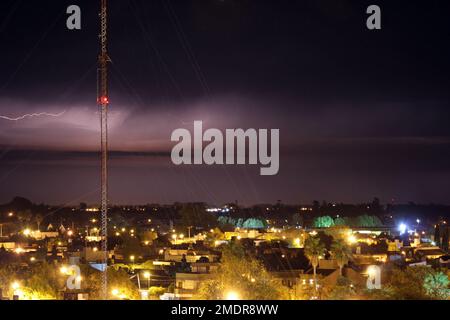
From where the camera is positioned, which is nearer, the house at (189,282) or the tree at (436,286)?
the tree at (436,286)

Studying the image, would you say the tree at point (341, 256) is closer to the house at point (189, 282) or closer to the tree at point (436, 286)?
the tree at point (436, 286)

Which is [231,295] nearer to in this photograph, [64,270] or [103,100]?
[103,100]

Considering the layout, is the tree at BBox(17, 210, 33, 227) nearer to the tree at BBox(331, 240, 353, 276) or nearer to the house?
the tree at BBox(331, 240, 353, 276)

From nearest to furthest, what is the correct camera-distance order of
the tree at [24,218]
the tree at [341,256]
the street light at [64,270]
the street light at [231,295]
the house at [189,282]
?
1. the street light at [231,295]
2. the house at [189,282]
3. the street light at [64,270]
4. the tree at [341,256]
5. the tree at [24,218]

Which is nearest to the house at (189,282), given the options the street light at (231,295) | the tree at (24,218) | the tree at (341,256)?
the street light at (231,295)

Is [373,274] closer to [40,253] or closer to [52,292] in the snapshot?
[52,292]

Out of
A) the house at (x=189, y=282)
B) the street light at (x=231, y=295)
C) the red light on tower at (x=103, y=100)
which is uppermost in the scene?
the red light on tower at (x=103, y=100)

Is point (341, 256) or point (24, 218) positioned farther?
point (24, 218)

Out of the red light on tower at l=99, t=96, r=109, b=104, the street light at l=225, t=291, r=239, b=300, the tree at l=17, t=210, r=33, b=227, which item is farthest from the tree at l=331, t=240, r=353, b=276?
the tree at l=17, t=210, r=33, b=227

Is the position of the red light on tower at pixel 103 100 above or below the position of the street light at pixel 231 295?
above

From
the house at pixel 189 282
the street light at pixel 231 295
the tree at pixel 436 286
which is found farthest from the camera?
the house at pixel 189 282

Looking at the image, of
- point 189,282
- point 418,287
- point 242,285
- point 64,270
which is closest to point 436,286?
point 418,287
